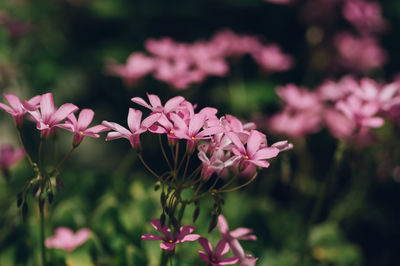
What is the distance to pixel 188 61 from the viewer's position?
141 cm

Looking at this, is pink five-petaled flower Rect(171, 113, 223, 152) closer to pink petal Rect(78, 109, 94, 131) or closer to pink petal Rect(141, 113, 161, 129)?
pink petal Rect(141, 113, 161, 129)

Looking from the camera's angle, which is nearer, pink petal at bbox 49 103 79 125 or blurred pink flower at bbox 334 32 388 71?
pink petal at bbox 49 103 79 125

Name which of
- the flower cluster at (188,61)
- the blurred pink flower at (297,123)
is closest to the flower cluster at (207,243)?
the flower cluster at (188,61)

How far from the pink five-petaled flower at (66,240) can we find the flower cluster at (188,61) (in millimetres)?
502

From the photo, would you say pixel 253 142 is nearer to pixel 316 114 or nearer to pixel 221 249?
pixel 221 249

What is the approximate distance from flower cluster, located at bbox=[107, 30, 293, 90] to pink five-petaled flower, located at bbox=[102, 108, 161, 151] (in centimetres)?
49

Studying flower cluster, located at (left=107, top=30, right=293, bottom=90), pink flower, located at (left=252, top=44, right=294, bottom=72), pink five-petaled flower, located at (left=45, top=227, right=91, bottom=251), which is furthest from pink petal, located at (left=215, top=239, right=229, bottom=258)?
pink flower, located at (left=252, top=44, right=294, bottom=72)

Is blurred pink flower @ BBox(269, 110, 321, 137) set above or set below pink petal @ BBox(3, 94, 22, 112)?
above

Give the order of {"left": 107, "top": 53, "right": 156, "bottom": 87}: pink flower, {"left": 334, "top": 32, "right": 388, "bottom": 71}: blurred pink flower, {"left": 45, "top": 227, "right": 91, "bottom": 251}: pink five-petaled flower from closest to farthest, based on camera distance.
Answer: {"left": 45, "top": 227, "right": 91, "bottom": 251}: pink five-petaled flower → {"left": 107, "top": 53, "right": 156, "bottom": 87}: pink flower → {"left": 334, "top": 32, "right": 388, "bottom": 71}: blurred pink flower

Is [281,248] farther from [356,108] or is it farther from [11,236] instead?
[11,236]

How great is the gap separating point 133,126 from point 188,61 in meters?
0.74

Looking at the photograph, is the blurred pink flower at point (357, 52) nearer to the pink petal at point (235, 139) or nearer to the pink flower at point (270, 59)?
the pink flower at point (270, 59)

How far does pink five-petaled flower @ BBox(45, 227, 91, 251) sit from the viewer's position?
3.08 feet

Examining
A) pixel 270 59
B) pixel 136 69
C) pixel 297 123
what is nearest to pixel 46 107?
pixel 136 69
